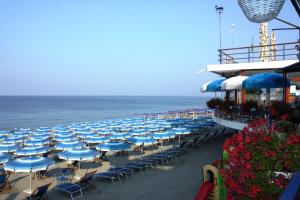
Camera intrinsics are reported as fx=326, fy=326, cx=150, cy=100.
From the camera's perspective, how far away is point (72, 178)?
12.7 m

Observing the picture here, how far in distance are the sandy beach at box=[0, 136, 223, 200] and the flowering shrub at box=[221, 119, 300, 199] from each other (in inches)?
258

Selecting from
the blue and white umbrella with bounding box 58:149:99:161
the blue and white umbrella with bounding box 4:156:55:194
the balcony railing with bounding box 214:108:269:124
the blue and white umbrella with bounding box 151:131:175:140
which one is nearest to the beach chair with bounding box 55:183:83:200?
the blue and white umbrella with bounding box 4:156:55:194

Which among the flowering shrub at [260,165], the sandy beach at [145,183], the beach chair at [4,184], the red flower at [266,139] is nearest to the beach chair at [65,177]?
the sandy beach at [145,183]

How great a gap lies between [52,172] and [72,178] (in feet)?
6.32

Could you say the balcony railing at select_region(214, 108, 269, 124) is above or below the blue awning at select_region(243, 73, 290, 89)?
below

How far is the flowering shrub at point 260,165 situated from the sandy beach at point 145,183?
6.56 m

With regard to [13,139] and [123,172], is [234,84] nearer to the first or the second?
[123,172]

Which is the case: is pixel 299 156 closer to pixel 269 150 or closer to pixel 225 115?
pixel 269 150

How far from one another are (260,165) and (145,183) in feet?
28.1

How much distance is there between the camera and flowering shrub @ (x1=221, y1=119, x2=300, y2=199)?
3572mm

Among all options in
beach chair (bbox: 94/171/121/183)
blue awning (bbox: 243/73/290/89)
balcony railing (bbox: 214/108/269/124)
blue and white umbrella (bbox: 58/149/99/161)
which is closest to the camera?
balcony railing (bbox: 214/108/269/124)

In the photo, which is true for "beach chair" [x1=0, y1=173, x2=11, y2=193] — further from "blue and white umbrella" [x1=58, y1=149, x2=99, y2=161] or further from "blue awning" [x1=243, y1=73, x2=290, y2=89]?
"blue awning" [x1=243, y1=73, x2=290, y2=89]


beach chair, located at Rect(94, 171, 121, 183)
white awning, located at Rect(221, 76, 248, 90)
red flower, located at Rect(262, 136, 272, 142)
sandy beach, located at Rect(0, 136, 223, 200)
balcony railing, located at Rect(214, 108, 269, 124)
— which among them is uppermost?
white awning, located at Rect(221, 76, 248, 90)

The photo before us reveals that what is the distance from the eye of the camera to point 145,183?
11867mm
